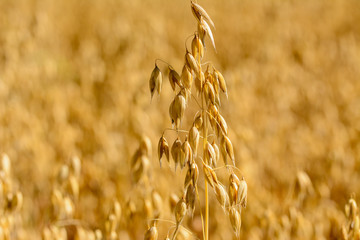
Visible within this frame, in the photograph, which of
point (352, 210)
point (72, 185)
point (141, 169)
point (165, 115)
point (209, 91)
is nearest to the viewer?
point (209, 91)

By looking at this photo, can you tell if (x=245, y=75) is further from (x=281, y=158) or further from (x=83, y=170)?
(x=83, y=170)

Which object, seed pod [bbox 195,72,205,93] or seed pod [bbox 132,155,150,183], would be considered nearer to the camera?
seed pod [bbox 195,72,205,93]

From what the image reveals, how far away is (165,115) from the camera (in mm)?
2293

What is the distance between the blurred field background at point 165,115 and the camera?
1.63 metres

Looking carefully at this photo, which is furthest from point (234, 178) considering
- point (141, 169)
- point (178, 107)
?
point (141, 169)

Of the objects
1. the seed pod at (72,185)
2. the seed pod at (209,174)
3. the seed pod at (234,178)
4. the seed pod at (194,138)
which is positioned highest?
the seed pod at (194,138)

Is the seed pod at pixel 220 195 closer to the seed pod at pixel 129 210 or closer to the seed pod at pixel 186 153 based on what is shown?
the seed pod at pixel 186 153

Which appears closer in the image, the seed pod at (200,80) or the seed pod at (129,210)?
the seed pod at (200,80)

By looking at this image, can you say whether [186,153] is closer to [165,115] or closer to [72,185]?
[72,185]

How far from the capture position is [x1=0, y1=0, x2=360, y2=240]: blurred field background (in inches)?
64.3

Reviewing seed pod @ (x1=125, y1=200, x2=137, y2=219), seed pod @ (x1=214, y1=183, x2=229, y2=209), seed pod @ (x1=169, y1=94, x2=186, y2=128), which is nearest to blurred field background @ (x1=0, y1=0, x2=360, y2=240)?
seed pod @ (x1=125, y1=200, x2=137, y2=219)

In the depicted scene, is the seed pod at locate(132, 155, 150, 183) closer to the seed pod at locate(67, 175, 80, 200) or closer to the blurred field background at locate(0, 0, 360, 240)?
the blurred field background at locate(0, 0, 360, 240)

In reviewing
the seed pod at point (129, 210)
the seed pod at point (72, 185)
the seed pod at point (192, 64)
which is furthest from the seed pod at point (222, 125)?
the seed pod at point (72, 185)

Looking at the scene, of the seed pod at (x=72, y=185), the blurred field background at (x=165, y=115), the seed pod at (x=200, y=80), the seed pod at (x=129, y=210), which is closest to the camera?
the seed pod at (x=200, y=80)
